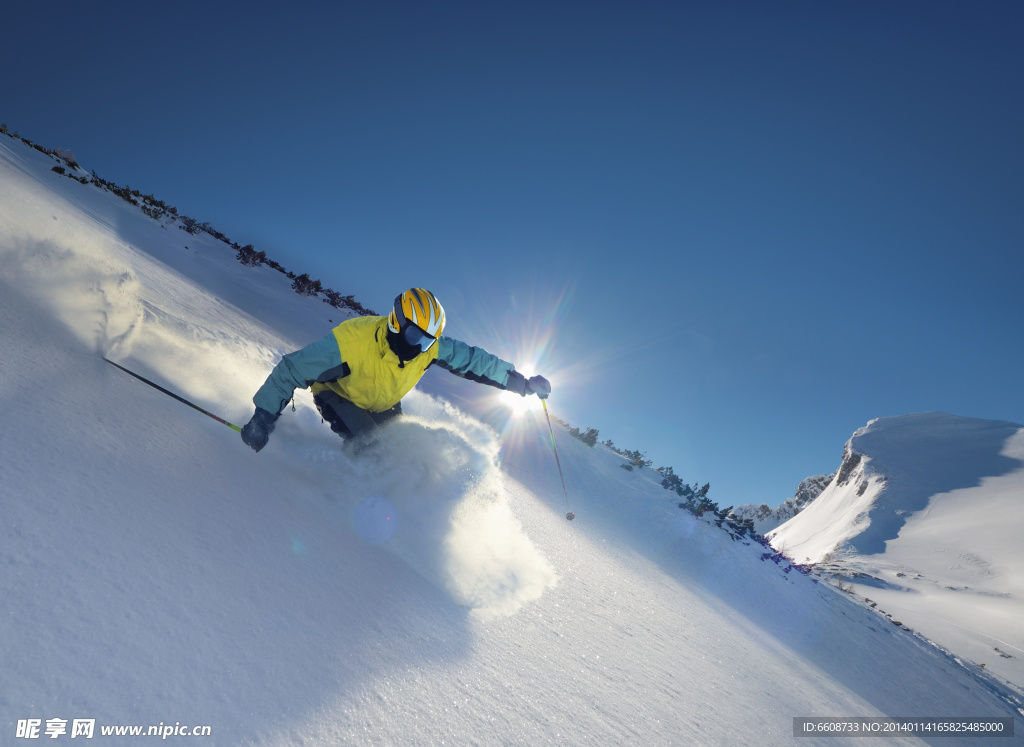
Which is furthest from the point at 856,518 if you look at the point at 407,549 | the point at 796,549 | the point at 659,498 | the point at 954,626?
the point at 407,549

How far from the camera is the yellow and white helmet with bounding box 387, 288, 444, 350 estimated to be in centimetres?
366

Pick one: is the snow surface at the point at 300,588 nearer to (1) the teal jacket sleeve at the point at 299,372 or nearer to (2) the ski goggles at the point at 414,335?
(1) the teal jacket sleeve at the point at 299,372

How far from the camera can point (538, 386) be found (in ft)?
17.8

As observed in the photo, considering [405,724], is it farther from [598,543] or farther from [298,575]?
[598,543]

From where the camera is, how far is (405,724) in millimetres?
1190

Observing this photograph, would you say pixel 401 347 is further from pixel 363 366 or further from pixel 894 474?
pixel 894 474

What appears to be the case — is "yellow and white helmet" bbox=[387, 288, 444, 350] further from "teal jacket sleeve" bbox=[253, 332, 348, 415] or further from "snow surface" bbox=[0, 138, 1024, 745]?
"snow surface" bbox=[0, 138, 1024, 745]

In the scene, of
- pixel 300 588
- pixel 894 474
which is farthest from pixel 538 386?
pixel 894 474

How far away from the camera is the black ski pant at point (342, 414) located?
3.90 metres

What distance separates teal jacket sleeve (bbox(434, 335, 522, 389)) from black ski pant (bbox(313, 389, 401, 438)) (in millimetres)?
1069

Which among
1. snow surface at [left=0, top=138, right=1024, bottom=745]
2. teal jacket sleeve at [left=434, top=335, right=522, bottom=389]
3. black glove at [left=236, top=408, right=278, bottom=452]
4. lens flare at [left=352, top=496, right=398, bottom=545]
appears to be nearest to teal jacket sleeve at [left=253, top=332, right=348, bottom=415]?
black glove at [left=236, top=408, right=278, bottom=452]

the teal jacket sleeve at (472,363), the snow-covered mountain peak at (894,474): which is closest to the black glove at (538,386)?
the teal jacket sleeve at (472,363)

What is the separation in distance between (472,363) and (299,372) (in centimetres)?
207

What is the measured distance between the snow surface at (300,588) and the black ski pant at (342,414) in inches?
7.7
